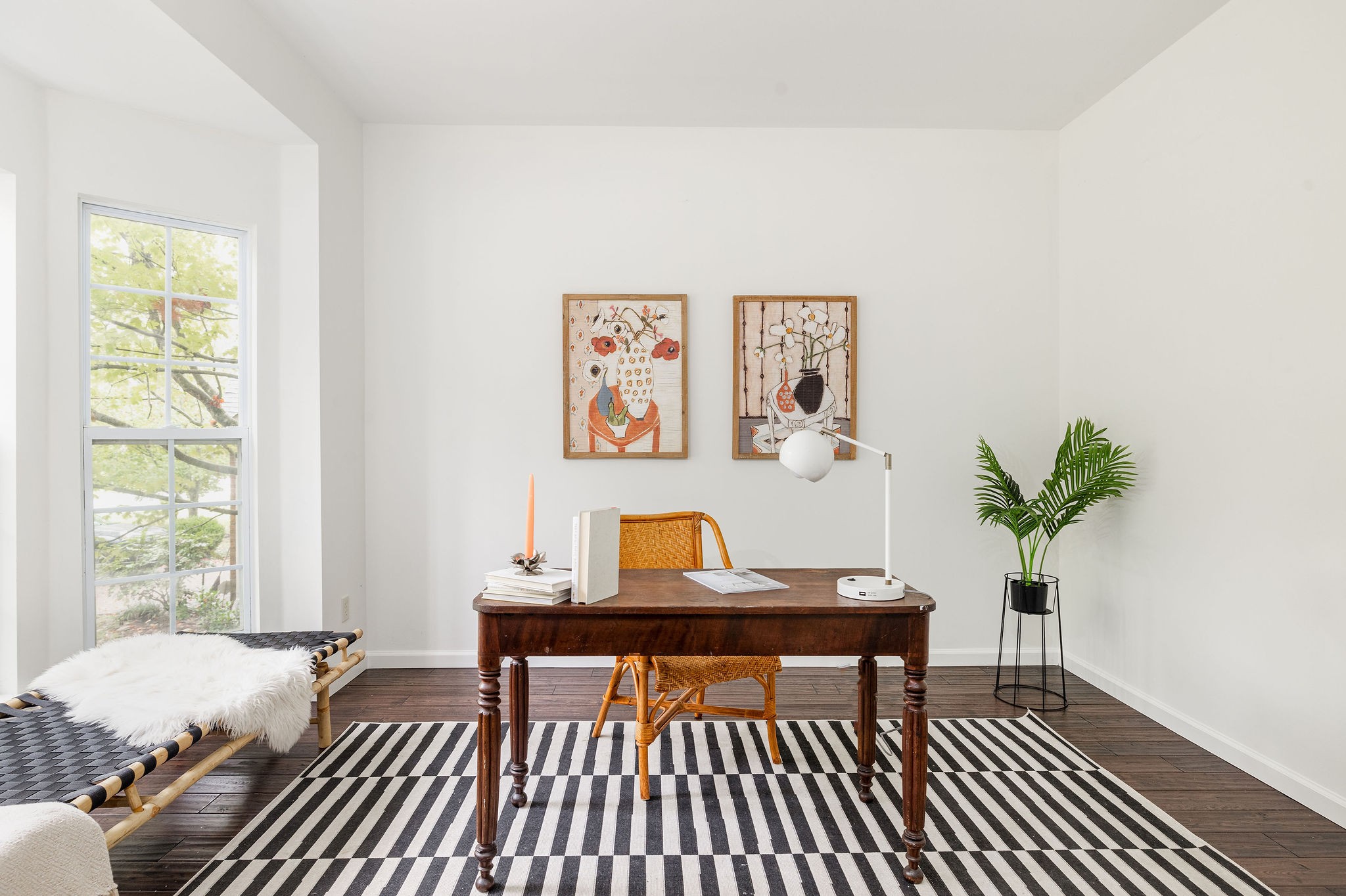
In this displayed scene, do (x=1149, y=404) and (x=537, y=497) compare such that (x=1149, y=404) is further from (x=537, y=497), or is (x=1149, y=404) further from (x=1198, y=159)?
(x=537, y=497)

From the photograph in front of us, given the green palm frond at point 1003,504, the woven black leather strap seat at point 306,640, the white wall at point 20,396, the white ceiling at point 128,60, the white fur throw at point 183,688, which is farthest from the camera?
the green palm frond at point 1003,504

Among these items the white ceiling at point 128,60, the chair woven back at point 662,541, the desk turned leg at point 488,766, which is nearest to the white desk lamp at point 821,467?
the chair woven back at point 662,541

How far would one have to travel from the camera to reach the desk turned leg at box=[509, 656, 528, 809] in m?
2.38

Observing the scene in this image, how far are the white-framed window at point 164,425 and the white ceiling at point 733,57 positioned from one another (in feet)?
3.56

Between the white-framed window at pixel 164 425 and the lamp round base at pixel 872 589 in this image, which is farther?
the white-framed window at pixel 164 425

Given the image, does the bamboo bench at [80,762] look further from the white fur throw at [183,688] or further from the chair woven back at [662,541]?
the chair woven back at [662,541]

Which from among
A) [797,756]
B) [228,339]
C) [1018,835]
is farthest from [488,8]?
[1018,835]

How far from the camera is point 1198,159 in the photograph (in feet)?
9.41

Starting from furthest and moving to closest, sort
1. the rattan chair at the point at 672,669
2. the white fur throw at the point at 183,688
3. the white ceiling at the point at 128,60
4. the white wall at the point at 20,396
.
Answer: the white wall at the point at 20,396 → the rattan chair at the point at 672,669 → the white ceiling at the point at 128,60 → the white fur throw at the point at 183,688

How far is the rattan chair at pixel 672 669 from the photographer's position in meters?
2.42

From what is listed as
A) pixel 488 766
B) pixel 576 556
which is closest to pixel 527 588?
pixel 576 556

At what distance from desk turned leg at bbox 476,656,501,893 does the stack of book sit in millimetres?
178

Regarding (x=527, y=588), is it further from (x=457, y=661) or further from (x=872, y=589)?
(x=457, y=661)

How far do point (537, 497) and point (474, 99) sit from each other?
80.5 inches
